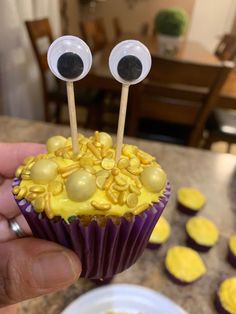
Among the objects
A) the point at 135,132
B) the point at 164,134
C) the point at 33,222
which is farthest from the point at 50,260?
the point at 164,134

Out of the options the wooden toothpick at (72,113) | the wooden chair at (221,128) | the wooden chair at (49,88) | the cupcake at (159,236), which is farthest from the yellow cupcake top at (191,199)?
the wooden chair at (49,88)

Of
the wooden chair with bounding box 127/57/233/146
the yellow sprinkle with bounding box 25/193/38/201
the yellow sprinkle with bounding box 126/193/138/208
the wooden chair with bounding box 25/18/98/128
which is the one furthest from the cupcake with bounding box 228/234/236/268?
the wooden chair with bounding box 25/18/98/128

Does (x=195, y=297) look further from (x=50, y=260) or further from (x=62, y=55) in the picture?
(x=62, y=55)

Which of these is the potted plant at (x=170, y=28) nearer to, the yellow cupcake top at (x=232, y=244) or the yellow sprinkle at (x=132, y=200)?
the yellow cupcake top at (x=232, y=244)

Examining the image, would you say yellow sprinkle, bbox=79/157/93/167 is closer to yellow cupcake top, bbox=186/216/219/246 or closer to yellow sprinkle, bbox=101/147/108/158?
yellow sprinkle, bbox=101/147/108/158

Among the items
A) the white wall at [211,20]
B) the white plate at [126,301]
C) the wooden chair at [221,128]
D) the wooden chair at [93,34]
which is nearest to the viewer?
the white plate at [126,301]
